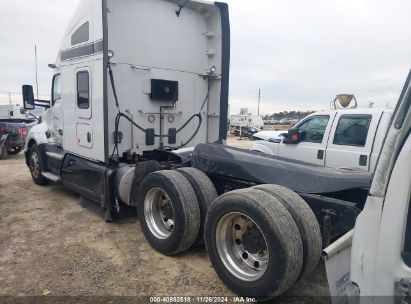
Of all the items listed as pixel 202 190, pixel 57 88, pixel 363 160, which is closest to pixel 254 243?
pixel 202 190

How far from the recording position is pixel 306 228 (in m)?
3.05

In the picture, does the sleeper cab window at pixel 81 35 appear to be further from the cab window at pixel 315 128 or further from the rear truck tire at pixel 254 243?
the cab window at pixel 315 128

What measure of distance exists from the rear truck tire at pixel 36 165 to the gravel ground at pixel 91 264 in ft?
5.92

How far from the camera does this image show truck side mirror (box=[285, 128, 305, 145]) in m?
7.29

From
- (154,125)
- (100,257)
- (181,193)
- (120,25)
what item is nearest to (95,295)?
(100,257)

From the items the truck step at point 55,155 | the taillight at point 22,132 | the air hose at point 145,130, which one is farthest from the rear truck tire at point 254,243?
the taillight at point 22,132

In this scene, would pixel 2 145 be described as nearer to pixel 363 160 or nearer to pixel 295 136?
pixel 295 136

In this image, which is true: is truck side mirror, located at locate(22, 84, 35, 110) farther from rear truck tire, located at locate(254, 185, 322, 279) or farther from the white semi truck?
rear truck tire, located at locate(254, 185, 322, 279)

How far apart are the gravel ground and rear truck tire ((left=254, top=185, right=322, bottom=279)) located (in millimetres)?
574

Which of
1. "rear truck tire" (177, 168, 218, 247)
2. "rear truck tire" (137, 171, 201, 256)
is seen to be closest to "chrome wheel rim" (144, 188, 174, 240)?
"rear truck tire" (137, 171, 201, 256)

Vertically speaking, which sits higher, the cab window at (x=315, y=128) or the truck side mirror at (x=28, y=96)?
the truck side mirror at (x=28, y=96)

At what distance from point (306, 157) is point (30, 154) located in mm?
6370

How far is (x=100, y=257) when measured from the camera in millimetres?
4355

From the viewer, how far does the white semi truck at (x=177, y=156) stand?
10.5 ft
